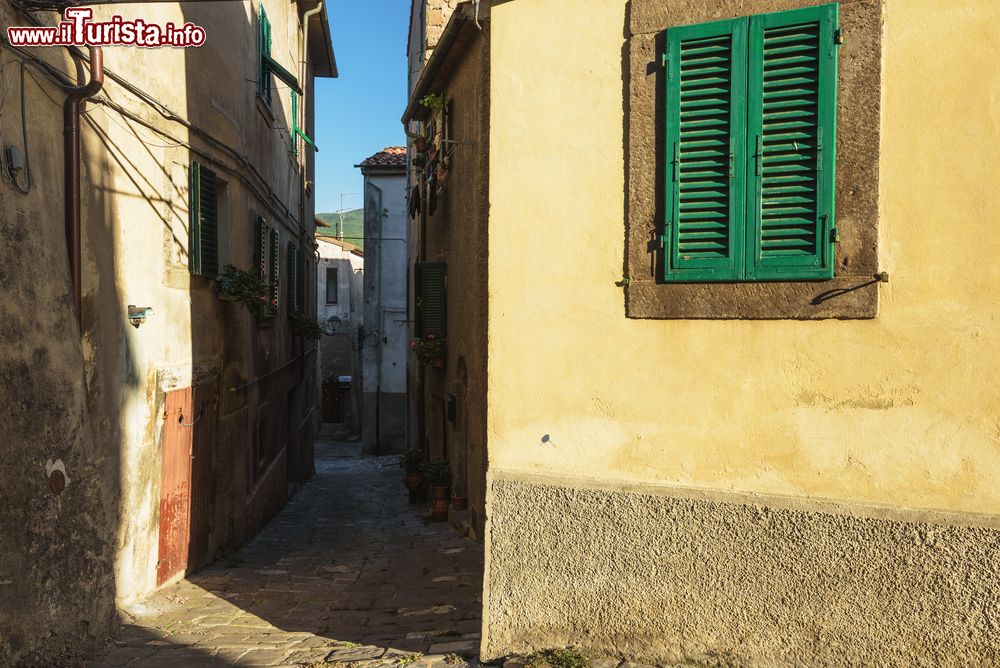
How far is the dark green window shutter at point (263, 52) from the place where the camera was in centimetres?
1305

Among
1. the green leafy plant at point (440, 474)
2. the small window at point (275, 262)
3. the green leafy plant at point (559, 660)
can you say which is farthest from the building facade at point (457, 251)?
the green leafy plant at point (559, 660)

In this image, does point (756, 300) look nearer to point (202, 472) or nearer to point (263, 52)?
point (202, 472)

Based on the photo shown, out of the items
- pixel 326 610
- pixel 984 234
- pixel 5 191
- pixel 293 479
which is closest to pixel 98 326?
pixel 5 191

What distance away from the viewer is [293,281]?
16.8 metres

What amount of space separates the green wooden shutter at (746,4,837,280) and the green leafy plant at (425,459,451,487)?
8.36 metres

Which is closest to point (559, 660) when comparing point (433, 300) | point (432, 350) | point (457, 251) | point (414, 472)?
point (457, 251)

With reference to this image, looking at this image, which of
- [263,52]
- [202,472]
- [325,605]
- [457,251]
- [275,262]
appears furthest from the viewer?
[275,262]

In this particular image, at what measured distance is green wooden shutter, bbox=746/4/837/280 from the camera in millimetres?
4941

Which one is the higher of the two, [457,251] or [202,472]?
[457,251]

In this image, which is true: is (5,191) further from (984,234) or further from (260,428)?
(260,428)

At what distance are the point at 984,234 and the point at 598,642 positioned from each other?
3.17 metres

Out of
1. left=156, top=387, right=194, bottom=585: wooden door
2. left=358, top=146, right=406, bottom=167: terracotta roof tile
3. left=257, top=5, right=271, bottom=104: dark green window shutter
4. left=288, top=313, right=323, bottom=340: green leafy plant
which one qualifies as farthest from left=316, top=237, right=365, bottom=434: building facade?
left=156, top=387, right=194, bottom=585: wooden door

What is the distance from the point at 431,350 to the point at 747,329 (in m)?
7.71

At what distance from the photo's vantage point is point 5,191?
18.3 ft
